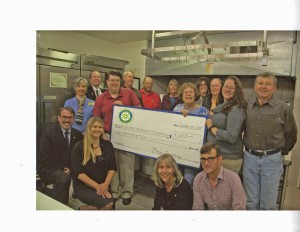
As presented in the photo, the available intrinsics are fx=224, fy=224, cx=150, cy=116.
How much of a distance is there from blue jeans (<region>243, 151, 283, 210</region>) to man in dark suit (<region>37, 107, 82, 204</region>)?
94 centimetres

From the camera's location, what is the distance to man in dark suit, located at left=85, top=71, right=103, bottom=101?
4.00 ft

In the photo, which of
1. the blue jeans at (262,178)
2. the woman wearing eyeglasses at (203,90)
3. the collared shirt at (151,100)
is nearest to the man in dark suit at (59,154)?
the collared shirt at (151,100)

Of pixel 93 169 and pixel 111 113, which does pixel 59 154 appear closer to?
pixel 93 169

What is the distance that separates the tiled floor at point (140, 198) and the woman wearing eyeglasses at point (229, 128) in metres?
0.42

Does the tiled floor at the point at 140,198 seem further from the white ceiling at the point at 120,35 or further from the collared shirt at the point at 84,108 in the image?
the white ceiling at the point at 120,35

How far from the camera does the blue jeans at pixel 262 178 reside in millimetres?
1171

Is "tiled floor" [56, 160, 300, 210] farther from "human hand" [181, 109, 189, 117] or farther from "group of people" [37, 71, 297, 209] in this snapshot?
"human hand" [181, 109, 189, 117]

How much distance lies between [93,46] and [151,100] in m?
0.42

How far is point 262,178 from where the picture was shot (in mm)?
1188

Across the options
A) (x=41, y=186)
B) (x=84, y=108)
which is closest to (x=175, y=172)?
(x=84, y=108)
